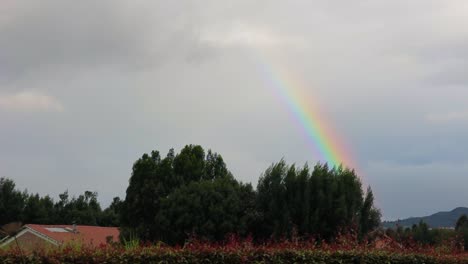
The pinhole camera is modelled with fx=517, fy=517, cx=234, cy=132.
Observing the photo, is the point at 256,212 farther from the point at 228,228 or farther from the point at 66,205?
the point at 66,205

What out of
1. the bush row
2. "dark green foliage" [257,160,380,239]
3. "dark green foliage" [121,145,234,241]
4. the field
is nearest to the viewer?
the bush row

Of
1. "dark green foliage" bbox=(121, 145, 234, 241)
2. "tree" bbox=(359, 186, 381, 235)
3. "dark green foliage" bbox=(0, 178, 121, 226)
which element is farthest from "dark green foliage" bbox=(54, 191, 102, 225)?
"tree" bbox=(359, 186, 381, 235)

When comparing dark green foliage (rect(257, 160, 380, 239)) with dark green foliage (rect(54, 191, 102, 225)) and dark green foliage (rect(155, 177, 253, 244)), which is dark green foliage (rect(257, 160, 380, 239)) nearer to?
dark green foliage (rect(155, 177, 253, 244))

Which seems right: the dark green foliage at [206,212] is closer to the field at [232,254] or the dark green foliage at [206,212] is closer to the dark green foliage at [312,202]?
the dark green foliage at [312,202]

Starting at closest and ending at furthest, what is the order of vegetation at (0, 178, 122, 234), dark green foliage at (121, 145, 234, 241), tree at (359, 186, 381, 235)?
tree at (359, 186, 381, 235)
dark green foliage at (121, 145, 234, 241)
vegetation at (0, 178, 122, 234)

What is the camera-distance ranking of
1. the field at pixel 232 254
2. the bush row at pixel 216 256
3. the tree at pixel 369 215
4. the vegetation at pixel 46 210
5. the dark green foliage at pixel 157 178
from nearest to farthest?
the bush row at pixel 216 256 < the field at pixel 232 254 < the tree at pixel 369 215 < the dark green foliage at pixel 157 178 < the vegetation at pixel 46 210

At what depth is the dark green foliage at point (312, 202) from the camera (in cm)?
3097

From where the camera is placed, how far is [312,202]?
32000mm

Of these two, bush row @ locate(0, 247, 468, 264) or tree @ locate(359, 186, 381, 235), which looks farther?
tree @ locate(359, 186, 381, 235)

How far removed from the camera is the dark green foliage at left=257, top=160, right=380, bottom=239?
31.0 metres

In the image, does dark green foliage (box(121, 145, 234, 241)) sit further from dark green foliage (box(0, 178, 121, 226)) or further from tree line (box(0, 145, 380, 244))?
dark green foliage (box(0, 178, 121, 226))

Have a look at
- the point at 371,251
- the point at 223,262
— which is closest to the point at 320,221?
the point at 371,251

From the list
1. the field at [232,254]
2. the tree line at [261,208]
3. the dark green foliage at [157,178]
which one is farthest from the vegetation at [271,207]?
the field at [232,254]

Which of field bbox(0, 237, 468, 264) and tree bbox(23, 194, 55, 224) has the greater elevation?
tree bbox(23, 194, 55, 224)
